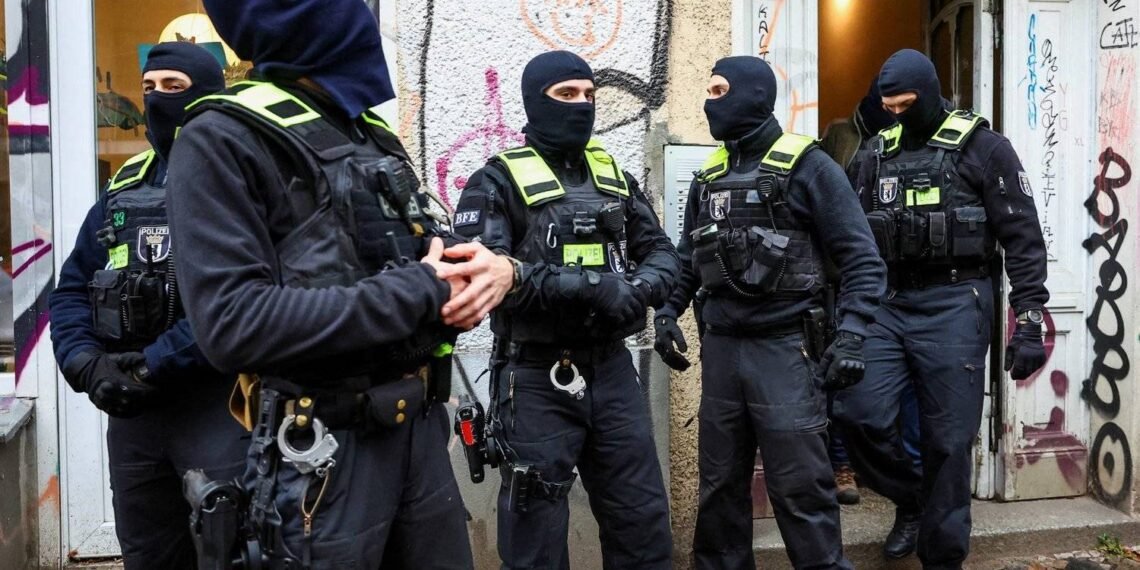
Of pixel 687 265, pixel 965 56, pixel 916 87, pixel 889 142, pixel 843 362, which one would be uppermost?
pixel 965 56

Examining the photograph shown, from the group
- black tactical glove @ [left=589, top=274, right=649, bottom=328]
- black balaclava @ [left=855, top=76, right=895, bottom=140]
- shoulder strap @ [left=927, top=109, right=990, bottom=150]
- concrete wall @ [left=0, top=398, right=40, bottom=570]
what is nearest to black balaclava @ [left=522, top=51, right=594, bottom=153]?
black tactical glove @ [left=589, top=274, right=649, bottom=328]

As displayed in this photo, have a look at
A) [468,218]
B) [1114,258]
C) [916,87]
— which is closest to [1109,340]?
[1114,258]

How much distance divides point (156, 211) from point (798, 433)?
228cm

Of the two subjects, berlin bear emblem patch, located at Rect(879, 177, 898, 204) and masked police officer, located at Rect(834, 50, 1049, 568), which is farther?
berlin bear emblem patch, located at Rect(879, 177, 898, 204)

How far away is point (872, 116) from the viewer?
18.4ft

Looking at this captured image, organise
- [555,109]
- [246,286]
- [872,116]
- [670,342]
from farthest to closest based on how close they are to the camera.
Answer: [872,116] → [670,342] → [555,109] → [246,286]

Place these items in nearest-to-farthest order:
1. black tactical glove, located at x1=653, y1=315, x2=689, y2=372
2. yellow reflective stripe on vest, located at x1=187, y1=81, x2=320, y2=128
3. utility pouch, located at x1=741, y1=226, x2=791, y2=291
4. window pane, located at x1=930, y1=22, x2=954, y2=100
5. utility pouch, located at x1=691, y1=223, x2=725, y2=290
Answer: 1. yellow reflective stripe on vest, located at x1=187, y1=81, x2=320, y2=128
2. utility pouch, located at x1=741, y1=226, x2=791, y2=291
3. utility pouch, located at x1=691, y1=223, x2=725, y2=290
4. black tactical glove, located at x1=653, y1=315, x2=689, y2=372
5. window pane, located at x1=930, y1=22, x2=954, y2=100

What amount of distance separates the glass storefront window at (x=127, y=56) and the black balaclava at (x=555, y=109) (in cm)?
149

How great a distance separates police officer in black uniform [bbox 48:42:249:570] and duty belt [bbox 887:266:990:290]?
2852 mm

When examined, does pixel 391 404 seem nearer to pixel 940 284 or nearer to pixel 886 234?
pixel 886 234

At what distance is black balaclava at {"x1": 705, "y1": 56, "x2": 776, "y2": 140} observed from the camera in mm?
3822

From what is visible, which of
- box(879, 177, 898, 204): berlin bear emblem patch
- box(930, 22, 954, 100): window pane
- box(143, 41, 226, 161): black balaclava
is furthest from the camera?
box(930, 22, 954, 100): window pane

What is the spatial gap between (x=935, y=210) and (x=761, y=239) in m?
1.04

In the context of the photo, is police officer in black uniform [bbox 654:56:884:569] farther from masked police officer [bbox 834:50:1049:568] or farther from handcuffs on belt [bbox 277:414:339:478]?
handcuffs on belt [bbox 277:414:339:478]
